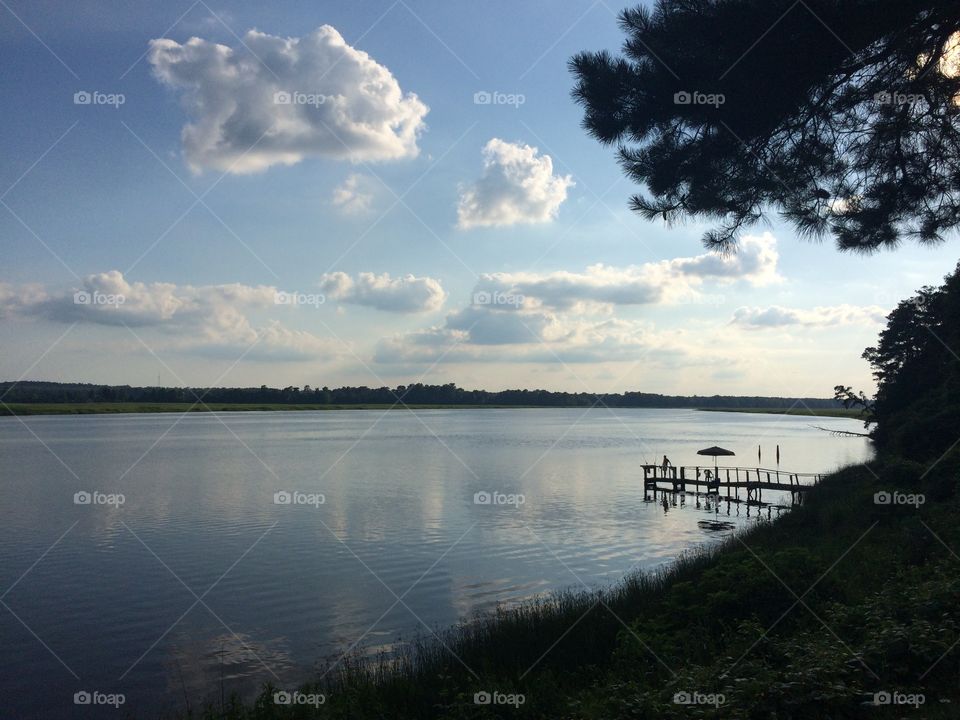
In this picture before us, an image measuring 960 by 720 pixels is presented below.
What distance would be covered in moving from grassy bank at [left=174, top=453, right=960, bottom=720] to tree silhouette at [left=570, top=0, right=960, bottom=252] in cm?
686

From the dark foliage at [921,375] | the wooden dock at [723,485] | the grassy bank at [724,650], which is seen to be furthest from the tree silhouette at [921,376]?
the grassy bank at [724,650]

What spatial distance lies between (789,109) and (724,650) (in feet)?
31.5

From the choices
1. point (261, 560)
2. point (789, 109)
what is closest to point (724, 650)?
point (789, 109)

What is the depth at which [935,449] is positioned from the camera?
29641 mm

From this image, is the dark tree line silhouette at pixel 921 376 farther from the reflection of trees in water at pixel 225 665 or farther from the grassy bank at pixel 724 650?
the reflection of trees in water at pixel 225 665

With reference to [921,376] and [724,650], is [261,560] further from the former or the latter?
[921,376]

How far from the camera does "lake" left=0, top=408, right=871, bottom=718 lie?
1683cm

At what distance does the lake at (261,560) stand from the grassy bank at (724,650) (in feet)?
10.0

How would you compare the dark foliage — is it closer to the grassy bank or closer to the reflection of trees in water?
the grassy bank

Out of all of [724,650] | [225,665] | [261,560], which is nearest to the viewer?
[724,650]

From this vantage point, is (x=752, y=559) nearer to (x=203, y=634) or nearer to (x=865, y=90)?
(x=865, y=90)

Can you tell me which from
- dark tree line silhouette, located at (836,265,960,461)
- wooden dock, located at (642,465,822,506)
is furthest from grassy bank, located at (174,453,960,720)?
wooden dock, located at (642,465,822,506)

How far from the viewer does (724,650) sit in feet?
40.4

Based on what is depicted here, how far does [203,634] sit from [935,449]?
28769 millimetres
